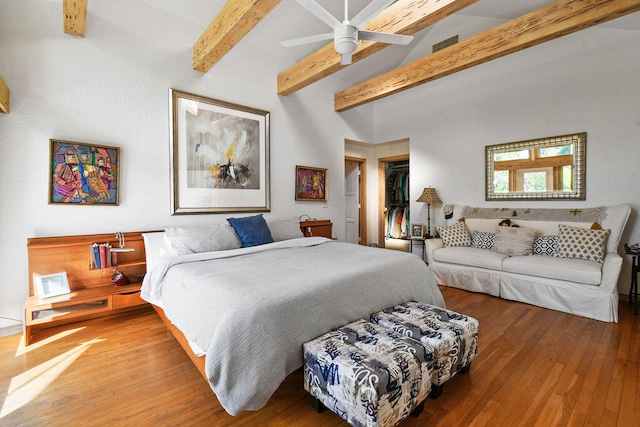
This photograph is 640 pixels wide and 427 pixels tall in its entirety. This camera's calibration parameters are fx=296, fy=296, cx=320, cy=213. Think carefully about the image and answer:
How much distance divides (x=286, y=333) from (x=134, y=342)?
64.0 inches

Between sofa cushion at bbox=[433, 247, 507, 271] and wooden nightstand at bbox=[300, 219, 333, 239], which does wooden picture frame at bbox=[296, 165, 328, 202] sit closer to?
wooden nightstand at bbox=[300, 219, 333, 239]

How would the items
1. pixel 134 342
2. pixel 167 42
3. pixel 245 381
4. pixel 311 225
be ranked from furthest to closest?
pixel 311 225, pixel 167 42, pixel 134 342, pixel 245 381

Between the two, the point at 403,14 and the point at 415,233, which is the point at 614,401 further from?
the point at 415,233

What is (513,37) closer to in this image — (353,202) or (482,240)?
(482,240)

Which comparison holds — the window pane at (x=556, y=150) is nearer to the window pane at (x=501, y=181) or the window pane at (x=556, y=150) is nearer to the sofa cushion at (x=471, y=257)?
the window pane at (x=501, y=181)

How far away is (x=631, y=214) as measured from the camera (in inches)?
129

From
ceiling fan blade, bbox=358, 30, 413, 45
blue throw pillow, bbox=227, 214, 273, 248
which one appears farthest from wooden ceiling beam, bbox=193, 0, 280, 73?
blue throw pillow, bbox=227, 214, 273, 248

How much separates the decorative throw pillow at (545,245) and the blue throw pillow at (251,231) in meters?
3.17

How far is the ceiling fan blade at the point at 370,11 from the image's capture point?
6.00 ft

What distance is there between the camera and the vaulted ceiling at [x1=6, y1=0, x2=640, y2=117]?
7.73 ft

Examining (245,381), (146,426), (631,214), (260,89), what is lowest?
(146,426)

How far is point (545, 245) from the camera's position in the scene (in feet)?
11.5

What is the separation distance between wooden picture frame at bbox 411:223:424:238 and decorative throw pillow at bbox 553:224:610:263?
1.86 metres

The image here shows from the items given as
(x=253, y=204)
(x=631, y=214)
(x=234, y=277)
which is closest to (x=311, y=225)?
(x=253, y=204)
